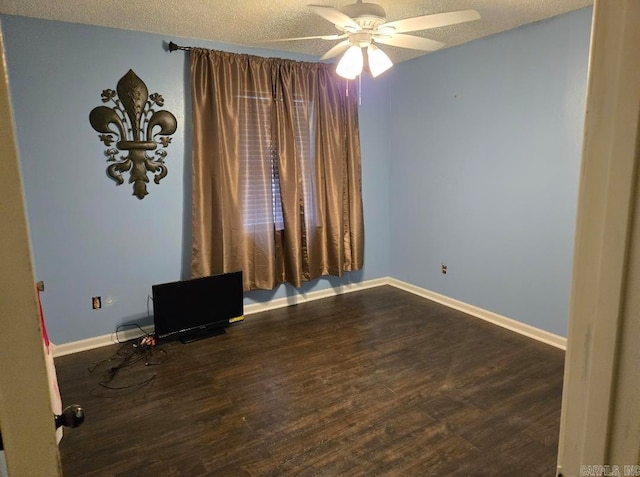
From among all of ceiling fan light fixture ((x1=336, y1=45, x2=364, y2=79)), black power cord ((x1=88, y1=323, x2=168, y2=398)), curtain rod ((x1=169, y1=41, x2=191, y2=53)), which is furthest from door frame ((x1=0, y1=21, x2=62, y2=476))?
curtain rod ((x1=169, y1=41, x2=191, y2=53))

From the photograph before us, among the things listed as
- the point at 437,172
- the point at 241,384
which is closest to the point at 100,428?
the point at 241,384

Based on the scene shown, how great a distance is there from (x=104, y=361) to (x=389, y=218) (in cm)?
337

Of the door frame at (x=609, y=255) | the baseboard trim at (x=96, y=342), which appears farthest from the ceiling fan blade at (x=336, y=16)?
the baseboard trim at (x=96, y=342)

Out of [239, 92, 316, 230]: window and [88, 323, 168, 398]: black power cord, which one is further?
[239, 92, 316, 230]: window

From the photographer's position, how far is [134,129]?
345 cm

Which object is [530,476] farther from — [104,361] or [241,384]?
[104,361]

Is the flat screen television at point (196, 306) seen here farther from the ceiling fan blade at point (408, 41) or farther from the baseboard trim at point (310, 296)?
the ceiling fan blade at point (408, 41)

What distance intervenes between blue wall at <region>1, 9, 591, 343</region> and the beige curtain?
0.62ft

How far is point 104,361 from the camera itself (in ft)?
10.8

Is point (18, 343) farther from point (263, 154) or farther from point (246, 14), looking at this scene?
point (263, 154)

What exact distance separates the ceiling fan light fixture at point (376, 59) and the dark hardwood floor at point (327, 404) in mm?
2163

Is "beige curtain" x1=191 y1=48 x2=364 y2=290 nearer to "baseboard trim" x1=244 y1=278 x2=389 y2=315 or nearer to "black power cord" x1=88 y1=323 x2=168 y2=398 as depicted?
"baseboard trim" x1=244 y1=278 x2=389 y2=315

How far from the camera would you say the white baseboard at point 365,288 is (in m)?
3.44

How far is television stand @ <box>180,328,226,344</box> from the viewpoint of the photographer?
3.63 metres
